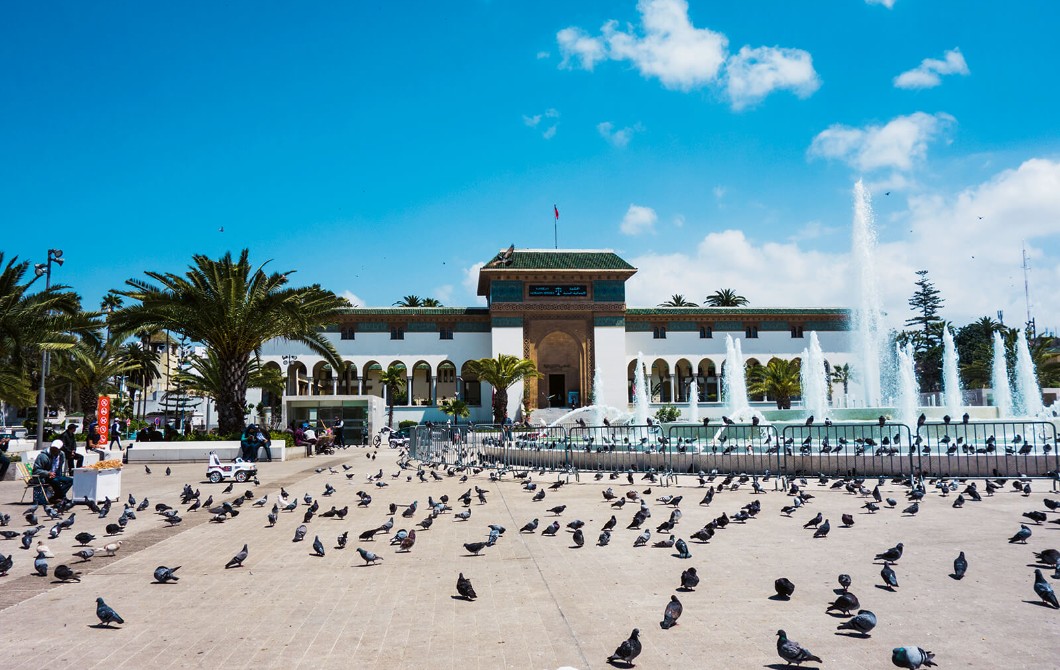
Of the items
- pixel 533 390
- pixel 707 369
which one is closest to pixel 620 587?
pixel 533 390

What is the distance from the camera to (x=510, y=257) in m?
53.7

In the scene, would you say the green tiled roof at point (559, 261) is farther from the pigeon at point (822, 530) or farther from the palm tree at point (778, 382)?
the pigeon at point (822, 530)

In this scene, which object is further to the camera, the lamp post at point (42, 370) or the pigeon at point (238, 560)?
the lamp post at point (42, 370)

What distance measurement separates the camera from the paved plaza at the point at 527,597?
437 centimetres

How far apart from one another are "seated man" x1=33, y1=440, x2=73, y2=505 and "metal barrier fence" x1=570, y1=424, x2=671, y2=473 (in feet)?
31.0

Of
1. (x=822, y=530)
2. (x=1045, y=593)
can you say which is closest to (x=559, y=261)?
(x=822, y=530)

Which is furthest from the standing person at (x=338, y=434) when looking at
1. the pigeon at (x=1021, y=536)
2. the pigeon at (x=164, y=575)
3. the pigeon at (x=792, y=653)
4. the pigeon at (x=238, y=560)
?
the pigeon at (x=792, y=653)

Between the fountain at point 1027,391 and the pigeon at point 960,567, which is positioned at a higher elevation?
the fountain at point 1027,391

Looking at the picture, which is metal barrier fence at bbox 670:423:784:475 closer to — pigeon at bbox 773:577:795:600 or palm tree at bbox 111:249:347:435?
pigeon at bbox 773:577:795:600

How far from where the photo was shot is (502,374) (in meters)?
48.4

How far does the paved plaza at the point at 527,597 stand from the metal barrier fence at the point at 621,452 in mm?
5124

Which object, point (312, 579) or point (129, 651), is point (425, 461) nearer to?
point (312, 579)

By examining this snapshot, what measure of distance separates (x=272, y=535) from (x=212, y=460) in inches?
302

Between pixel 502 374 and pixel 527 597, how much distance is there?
42.8 m
